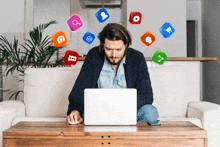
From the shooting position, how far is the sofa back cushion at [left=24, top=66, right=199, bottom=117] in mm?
1996

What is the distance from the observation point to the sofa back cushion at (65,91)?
6.55ft

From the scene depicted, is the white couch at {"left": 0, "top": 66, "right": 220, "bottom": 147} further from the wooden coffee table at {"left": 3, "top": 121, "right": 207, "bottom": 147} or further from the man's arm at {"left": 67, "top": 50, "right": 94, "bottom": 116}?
the wooden coffee table at {"left": 3, "top": 121, "right": 207, "bottom": 147}

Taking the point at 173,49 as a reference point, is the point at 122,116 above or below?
below

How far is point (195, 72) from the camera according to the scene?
2221 millimetres

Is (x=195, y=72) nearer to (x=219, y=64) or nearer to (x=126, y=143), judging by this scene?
(x=126, y=143)

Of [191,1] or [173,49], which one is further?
[191,1]

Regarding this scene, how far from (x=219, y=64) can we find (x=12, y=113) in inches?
158

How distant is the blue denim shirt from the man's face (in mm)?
99

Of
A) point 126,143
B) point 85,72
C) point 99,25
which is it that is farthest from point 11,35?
point 126,143

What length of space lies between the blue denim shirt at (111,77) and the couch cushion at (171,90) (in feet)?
1.48

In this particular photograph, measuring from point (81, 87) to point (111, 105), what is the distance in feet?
1.77

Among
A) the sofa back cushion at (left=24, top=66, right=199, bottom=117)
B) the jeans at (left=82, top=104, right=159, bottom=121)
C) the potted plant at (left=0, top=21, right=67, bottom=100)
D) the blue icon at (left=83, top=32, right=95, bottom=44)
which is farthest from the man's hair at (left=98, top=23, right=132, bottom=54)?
the blue icon at (left=83, top=32, right=95, bottom=44)

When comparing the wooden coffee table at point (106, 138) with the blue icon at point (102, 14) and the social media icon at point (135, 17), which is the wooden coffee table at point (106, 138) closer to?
the social media icon at point (135, 17)

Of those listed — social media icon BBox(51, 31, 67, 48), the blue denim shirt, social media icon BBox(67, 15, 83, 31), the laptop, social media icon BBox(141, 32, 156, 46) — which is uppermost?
social media icon BBox(67, 15, 83, 31)
